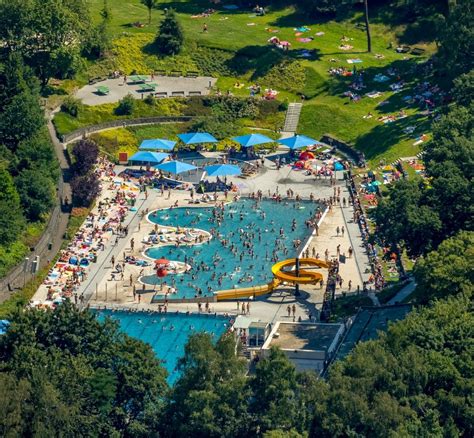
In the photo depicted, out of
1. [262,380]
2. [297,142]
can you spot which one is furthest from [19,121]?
[262,380]

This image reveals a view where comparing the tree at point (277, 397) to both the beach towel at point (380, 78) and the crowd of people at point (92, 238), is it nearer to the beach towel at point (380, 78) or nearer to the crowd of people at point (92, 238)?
the crowd of people at point (92, 238)

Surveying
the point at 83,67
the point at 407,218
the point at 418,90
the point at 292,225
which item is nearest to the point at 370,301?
the point at 407,218

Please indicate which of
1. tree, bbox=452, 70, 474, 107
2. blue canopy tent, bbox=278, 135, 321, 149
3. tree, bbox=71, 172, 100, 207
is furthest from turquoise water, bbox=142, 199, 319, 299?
tree, bbox=452, 70, 474, 107

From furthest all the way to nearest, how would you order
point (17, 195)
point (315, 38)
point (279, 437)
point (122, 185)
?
point (315, 38) < point (122, 185) < point (17, 195) < point (279, 437)

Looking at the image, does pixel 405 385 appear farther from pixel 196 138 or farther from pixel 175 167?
pixel 196 138

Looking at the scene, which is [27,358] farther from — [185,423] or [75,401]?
[185,423]

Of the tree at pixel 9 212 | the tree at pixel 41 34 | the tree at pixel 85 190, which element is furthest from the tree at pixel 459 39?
the tree at pixel 9 212
